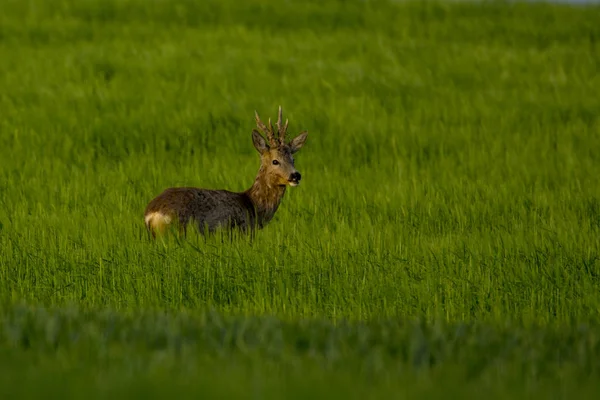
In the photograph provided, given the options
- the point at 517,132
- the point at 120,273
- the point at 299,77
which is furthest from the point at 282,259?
the point at 299,77

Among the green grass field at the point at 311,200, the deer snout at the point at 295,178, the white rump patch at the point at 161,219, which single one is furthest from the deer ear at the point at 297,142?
the white rump patch at the point at 161,219

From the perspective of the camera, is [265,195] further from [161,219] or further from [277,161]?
[161,219]

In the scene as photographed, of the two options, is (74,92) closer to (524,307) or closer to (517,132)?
(517,132)

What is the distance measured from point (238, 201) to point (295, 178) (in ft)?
2.26

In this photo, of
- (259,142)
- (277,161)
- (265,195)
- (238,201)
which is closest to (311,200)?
(265,195)

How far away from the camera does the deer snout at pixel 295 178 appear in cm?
1416

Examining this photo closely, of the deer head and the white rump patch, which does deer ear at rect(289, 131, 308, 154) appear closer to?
the deer head

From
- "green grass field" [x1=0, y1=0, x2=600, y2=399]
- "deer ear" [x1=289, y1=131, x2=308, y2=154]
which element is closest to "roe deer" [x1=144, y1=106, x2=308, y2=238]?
"deer ear" [x1=289, y1=131, x2=308, y2=154]

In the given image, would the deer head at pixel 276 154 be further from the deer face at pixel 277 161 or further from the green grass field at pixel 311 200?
the green grass field at pixel 311 200

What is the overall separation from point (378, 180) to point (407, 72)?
25.6 feet

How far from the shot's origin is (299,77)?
24.5m

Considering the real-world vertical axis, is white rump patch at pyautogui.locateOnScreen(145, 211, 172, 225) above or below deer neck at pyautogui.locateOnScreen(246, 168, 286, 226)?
below

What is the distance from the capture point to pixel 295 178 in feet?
46.6

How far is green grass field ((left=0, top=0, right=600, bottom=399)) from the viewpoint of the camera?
786 centimetres
